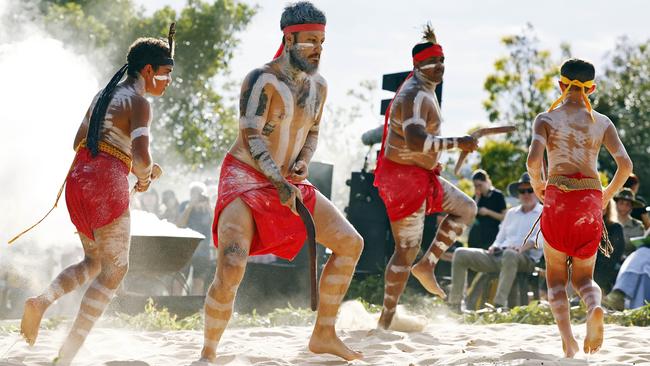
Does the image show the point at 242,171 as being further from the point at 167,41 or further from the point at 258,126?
the point at 167,41

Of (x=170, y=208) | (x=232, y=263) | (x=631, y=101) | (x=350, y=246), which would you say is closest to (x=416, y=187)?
(x=350, y=246)

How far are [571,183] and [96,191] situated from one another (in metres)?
2.78

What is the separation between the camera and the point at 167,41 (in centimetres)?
573

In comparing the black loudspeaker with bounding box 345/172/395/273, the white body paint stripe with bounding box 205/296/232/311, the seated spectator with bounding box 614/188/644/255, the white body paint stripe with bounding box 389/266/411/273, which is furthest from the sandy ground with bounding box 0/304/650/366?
the black loudspeaker with bounding box 345/172/395/273

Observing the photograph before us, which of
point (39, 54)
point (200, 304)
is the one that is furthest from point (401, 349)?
point (39, 54)

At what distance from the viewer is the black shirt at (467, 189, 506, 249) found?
12.2 metres

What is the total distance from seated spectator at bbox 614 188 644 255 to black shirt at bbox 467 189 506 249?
158 centimetres

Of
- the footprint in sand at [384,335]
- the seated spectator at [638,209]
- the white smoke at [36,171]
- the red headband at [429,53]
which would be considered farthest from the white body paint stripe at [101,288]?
the seated spectator at [638,209]

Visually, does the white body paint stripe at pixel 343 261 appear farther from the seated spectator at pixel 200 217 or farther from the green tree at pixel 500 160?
the green tree at pixel 500 160

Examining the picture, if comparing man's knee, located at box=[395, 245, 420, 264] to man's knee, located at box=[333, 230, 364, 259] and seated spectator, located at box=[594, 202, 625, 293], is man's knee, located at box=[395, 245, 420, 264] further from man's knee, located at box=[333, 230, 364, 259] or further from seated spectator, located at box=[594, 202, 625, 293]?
seated spectator, located at box=[594, 202, 625, 293]

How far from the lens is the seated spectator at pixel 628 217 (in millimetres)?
11008

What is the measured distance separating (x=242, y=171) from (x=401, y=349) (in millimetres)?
1917

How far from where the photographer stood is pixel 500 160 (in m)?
31.8

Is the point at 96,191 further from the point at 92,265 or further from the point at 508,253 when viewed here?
the point at 508,253
